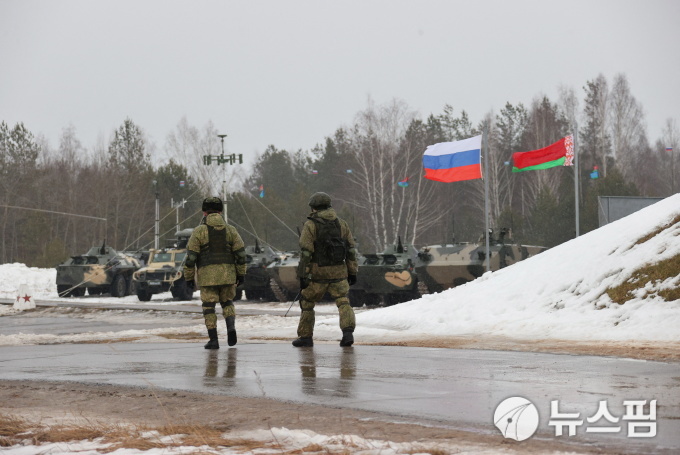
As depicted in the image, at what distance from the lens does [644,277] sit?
13.6 m

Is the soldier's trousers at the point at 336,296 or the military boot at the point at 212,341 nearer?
the soldier's trousers at the point at 336,296

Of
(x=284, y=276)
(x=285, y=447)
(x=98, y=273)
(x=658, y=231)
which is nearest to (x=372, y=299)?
(x=284, y=276)

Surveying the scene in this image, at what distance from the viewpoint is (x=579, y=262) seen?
51.9 feet

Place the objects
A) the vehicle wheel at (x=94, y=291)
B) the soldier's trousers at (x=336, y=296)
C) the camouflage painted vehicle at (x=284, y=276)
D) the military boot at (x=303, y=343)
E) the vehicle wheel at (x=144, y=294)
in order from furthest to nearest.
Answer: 1. the vehicle wheel at (x=94, y=291)
2. the vehicle wheel at (x=144, y=294)
3. the camouflage painted vehicle at (x=284, y=276)
4. the military boot at (x=303, y=343)
5. the soldier's trousers at (x=336, y=296)

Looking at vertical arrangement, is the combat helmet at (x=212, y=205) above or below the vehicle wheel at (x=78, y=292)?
above

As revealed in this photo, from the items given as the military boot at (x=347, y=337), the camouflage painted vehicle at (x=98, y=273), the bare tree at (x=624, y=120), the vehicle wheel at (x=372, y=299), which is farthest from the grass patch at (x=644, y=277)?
the bare tree at (x=624, y=120)

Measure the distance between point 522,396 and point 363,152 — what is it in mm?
49518

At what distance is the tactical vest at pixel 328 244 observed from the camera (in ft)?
35.9

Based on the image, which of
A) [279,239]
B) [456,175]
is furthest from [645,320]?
[279,239]

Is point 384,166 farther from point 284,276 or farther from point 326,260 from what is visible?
point 326,260

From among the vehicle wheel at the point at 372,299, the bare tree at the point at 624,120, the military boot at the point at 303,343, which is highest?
the bare tree at the point at 624,120

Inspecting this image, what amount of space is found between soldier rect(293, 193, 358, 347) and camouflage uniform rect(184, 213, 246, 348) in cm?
81

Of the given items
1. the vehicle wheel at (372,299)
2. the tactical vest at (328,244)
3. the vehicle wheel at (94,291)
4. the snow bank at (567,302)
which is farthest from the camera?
the vehicle wheel at (94,291)

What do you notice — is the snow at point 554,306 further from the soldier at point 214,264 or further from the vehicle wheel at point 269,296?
the vehicle wheel at point 269,296
